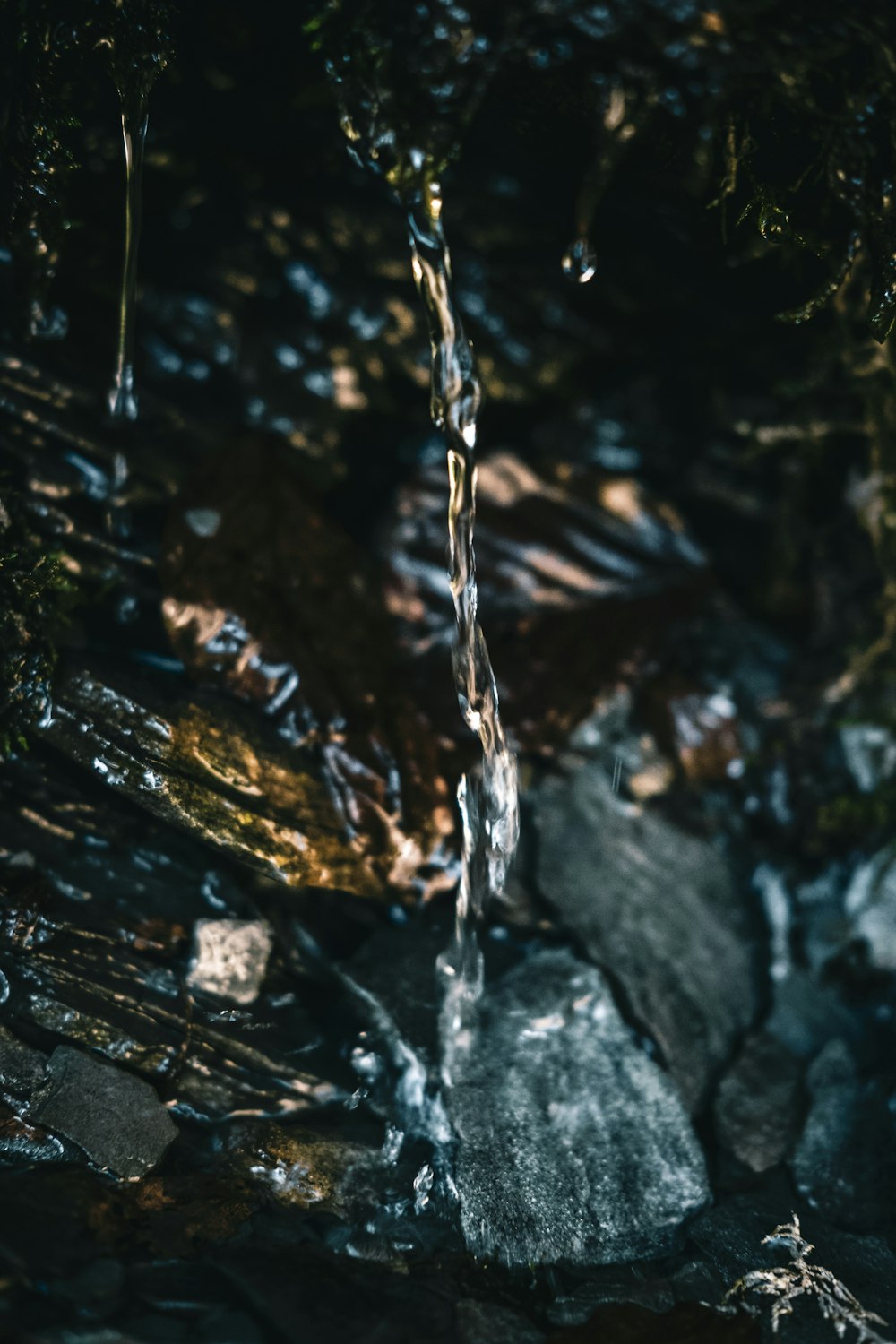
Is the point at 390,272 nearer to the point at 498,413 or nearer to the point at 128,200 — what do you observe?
the point at 498,413

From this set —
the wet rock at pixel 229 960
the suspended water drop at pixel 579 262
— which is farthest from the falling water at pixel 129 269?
the wet rock at pixel 229 960

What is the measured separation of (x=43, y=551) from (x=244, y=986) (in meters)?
1.32

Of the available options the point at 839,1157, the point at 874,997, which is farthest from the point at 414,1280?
the point at 874,997

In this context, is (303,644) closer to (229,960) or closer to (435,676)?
(435,676)

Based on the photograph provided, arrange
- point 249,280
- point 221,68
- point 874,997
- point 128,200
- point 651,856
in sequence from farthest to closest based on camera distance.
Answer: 1. point 249,280
2. point 651,856
3. point 874,997
4. point 221,68
5. point 128,200

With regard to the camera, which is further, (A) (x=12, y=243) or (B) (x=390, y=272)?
(B) (x=390, y=272)

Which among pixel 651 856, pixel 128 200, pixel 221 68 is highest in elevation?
pixel 221 68

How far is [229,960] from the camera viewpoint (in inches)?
94.4

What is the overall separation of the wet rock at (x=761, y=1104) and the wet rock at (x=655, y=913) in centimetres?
6

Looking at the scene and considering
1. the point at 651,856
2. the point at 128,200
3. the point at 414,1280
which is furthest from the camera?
the point at 651,856

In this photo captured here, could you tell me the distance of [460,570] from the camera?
9.05ft

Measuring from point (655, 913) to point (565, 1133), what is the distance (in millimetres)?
844

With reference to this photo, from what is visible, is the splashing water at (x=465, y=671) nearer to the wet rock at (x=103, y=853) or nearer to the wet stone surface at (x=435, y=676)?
the wet stone surface at (x=435, y=676)

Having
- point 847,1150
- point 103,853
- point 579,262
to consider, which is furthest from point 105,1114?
point 579,262
